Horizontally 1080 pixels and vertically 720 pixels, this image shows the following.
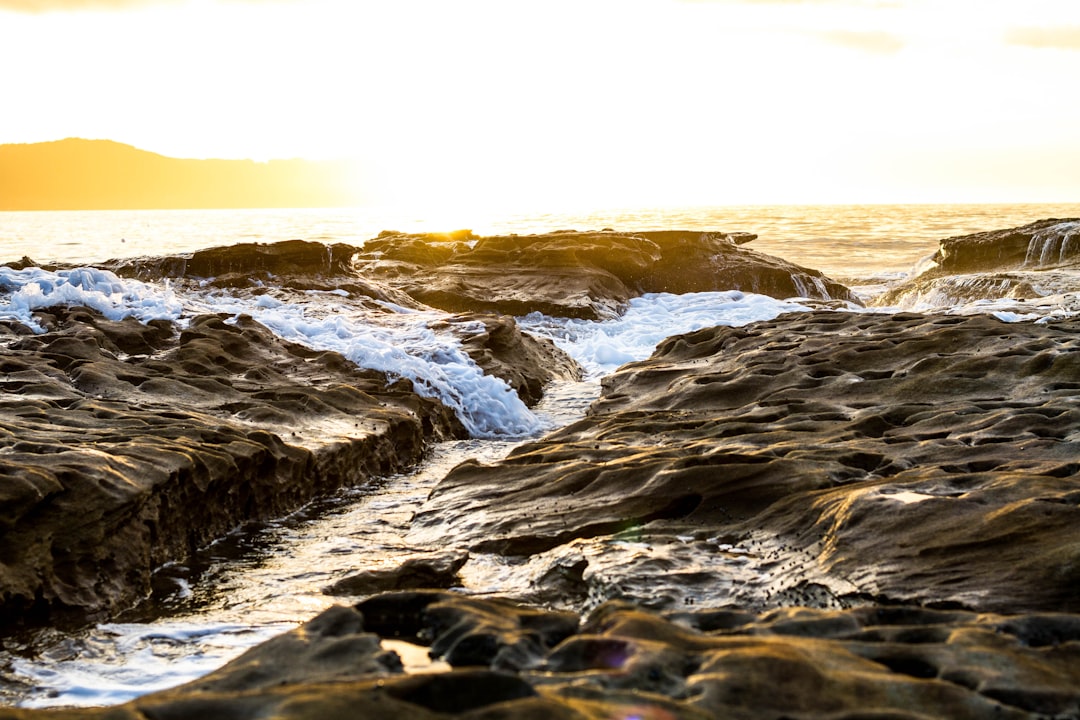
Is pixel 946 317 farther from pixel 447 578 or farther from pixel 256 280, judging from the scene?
pixel 256 280

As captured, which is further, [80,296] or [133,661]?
[80,296]

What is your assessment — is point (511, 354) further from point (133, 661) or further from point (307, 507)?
point (133, 661)

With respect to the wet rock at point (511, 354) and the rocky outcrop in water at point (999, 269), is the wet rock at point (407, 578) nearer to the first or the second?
the wet rock at point (511, 354)

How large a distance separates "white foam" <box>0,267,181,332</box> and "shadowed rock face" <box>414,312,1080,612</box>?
6.37 meters

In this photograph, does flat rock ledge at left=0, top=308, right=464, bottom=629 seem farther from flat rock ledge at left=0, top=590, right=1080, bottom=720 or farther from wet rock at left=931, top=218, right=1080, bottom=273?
wet rock at left=931, top=218, right=1080, bottom=273

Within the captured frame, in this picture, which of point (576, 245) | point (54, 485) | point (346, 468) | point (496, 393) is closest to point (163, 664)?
point (54, 485)

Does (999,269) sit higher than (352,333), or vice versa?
(999,269)

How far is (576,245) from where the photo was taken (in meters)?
26.9

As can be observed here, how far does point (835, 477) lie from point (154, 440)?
4975mm

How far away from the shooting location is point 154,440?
25.6 ft

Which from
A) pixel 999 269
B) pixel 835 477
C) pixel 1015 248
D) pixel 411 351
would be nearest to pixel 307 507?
pixel 835 477

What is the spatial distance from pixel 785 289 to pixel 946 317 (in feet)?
48.3

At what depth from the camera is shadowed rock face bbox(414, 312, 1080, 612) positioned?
17.6ft

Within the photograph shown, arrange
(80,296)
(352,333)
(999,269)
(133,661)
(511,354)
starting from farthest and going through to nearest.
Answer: (999,269) → (511,354) → (352,333) → (80,296) → (133,661)
